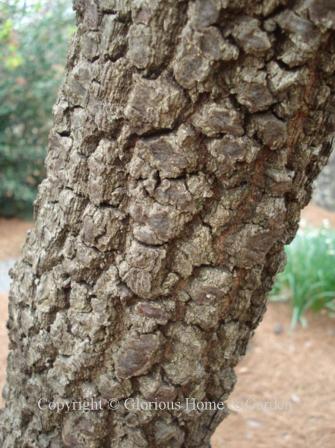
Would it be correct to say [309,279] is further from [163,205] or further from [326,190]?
[326,190]

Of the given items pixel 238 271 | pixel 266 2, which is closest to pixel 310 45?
pixel 266 2

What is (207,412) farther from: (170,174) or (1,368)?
(1,368)

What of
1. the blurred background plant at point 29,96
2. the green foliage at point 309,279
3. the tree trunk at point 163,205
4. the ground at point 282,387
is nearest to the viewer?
the tree trunk at point 163,205

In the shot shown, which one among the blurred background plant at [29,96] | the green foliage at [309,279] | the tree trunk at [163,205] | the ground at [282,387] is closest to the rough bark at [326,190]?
the green foliage at [309,279]

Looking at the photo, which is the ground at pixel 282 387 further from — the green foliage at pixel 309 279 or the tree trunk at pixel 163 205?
the tree trunk at pixel 163 205

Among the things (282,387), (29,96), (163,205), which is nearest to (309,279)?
(282,387)

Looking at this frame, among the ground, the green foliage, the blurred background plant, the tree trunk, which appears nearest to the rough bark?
the green foliage
